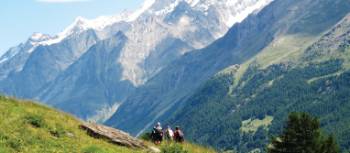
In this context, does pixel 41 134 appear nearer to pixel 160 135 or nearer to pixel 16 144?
pixel 16 144

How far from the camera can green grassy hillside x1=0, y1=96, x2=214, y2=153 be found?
91.5 feet

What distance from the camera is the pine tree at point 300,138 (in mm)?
57125

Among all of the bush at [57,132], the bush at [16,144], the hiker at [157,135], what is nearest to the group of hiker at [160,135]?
the hiker at [157,135]

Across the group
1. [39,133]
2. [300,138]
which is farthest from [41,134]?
[300,138]

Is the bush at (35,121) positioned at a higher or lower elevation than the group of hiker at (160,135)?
lower

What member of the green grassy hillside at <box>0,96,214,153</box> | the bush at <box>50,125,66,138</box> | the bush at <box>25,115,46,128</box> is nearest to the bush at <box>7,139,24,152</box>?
the green grassy hillside at <box>0,96,214,153</box>

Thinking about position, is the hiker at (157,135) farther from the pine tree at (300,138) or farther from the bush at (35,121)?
the pine tree at (300,138)

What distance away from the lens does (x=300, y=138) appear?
189 ft

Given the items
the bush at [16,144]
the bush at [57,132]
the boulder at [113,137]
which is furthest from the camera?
the boulder at [113,137]

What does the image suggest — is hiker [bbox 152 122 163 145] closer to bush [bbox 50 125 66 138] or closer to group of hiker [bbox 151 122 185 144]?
group of hiker [bbox 151 122 185 144]

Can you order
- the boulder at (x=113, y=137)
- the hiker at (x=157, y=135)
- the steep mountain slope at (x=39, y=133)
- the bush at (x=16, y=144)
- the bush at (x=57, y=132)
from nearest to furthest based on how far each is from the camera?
the bush at (x=16, y=144) → the steep mountain slope at (x=39, y=133) → the bush at (x=57, y=132) → the boulder at (x=113, y=137) → the hiker at (x=157, y=135)

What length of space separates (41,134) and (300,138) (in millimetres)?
32979

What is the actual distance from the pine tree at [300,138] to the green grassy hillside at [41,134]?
21.3m

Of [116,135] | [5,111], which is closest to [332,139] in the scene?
[116,135]
